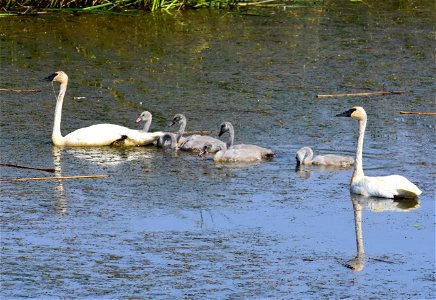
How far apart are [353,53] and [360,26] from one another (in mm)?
1664

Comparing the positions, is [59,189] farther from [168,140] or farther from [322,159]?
[322,159]

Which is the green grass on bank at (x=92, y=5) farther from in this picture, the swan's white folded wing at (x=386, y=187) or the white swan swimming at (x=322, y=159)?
the swan's white folded wing at (x=386, y=187)

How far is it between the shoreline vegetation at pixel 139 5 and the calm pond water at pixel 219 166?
195 mm

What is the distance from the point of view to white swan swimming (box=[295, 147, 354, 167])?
923cm

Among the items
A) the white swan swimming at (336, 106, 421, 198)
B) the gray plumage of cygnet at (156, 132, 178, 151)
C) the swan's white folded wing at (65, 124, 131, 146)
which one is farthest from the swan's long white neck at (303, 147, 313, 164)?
the swan's white folded wing at (65, 124, 131, 146)

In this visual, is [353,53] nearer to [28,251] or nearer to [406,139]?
[406,139]

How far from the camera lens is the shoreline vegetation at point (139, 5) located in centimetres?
1520

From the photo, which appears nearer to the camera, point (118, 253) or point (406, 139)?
point (118, 253)

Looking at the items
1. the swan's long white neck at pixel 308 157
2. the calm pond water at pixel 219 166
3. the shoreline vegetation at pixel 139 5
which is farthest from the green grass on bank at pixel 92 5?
the swan's long white neck at pixel 308 157

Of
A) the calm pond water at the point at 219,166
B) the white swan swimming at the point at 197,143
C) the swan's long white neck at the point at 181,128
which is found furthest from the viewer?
the swan's long white neck at the point at 181,128

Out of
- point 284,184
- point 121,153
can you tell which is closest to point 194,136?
point 121,153

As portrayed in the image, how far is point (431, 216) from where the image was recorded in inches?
312

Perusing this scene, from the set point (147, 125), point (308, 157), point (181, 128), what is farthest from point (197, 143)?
point (308, 157)

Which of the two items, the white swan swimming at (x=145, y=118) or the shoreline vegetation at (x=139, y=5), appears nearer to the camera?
the white swan swimming at (x=145, y=118)
